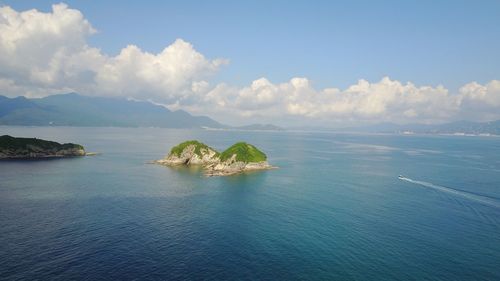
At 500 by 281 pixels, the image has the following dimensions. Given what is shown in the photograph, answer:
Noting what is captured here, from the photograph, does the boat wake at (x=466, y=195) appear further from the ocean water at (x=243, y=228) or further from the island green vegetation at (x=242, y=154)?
the island green vegetation at (x=242, y=154)

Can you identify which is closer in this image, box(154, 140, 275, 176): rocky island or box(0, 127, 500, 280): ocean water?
box(0, 127, 500, 280): ocean water

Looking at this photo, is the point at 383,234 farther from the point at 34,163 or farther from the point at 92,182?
the point at 34,163

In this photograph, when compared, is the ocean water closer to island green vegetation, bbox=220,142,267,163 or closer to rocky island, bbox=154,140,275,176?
rocky island, bbox=154,140,275,176

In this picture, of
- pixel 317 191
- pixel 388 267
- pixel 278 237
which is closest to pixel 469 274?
pixel 388 267

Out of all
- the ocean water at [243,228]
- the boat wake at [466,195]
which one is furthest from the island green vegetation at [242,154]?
the boat wake at [466,195]

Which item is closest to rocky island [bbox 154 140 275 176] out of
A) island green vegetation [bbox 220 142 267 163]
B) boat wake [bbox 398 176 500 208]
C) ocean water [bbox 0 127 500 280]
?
island green vegetation [bbox 220 142 267 163]

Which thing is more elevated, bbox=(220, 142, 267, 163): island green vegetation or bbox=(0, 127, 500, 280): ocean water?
bbox=(220, 142, 267, 163): island green vegetation
